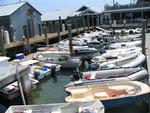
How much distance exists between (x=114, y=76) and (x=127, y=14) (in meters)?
36.6

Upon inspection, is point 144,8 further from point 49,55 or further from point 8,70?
point 8,70

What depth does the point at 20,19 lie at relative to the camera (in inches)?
1131

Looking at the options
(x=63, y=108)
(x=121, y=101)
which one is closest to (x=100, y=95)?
(x=121, y=101)

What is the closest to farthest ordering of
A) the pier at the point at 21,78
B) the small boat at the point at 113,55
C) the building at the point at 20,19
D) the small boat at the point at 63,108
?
1. the small boat at the point at 63,108
2. the pier at the point at 21,78
3. the small boat at the point at 113,55
4. the building at the point at 20,19

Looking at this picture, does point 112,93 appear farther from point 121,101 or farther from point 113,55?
point 113,55

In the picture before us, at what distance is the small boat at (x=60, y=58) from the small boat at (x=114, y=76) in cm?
462

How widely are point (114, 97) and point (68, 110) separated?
8.45ft

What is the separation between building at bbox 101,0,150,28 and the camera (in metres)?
45.1

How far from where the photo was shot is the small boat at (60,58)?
66.5ft

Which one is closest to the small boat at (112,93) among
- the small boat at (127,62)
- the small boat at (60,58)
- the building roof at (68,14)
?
the small boat at (127,62)

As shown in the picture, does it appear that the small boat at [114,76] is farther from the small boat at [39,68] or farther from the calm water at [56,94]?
the small boat at [39,68]

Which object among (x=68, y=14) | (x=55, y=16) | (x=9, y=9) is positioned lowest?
(x=55, y=16)

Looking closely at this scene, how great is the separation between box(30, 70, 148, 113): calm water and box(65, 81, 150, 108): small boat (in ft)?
1.94

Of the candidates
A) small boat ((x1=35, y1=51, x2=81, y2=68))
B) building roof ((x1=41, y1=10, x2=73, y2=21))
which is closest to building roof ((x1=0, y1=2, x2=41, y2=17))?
small boat ((x1=35, y1=51, x2=81, y2=68))
